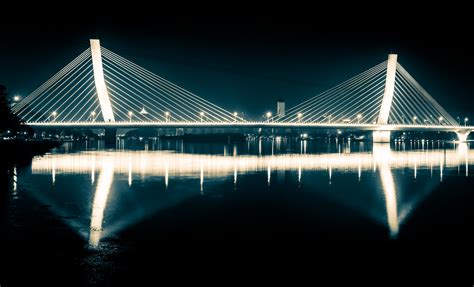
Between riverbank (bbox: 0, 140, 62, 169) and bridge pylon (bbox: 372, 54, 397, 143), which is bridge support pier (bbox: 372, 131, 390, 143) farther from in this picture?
riverbank (bbox: 0, 140, 62, 169)

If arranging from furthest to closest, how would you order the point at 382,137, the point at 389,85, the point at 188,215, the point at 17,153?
the point at 382,137 < the point at 389,85 < the point at 17,153 < the point at 188,215

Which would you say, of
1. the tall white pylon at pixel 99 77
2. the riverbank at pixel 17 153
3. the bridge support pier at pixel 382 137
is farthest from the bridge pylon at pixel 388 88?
the riverbank at pixel 17 153

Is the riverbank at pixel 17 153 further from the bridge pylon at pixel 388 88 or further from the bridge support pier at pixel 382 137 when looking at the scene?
the bridge support pier at pixel 382 137

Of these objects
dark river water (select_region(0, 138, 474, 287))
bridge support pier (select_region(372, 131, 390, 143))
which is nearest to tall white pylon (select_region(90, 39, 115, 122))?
dark river water (select_region(0, 138, 474, 287))

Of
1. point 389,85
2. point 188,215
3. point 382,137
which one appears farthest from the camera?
point 382,137

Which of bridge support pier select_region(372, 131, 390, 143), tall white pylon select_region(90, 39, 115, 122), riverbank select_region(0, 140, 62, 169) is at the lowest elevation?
riverbank select_region(0, 140, 62, 169)

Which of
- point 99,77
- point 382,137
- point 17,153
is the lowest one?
point 17,153

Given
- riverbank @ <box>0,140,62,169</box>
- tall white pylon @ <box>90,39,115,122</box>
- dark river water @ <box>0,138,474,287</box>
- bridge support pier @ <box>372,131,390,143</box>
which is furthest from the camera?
bridge support pier @ <box>372,131,390,143</box>

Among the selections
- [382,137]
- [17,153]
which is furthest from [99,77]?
[382,137]

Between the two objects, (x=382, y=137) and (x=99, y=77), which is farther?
(x=382, y=137)

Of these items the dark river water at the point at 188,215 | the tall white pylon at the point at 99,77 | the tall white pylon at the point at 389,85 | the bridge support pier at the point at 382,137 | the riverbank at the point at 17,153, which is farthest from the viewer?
the bridge support pier at the point at 382,137

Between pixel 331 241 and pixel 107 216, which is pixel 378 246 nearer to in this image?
pixel 331 241

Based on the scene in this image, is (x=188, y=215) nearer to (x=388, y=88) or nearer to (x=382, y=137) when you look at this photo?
(x=388, y=88)

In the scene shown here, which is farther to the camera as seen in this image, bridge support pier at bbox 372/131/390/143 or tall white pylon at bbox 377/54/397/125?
bridge support pier at bbox 372/131/390/143
